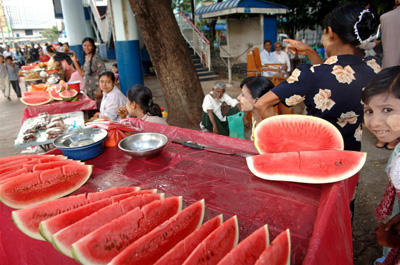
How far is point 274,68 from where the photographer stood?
787cm

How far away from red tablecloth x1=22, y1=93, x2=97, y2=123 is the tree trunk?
62.2 inches

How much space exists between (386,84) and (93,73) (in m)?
5.72

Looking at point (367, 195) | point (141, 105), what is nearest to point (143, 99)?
point (141, 105)

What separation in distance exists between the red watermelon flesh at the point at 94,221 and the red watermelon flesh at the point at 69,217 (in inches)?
3.2

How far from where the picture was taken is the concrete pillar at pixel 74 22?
13.3m

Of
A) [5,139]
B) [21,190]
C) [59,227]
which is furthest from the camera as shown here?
[5,139]

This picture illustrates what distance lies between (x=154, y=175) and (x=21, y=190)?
2.72 ft

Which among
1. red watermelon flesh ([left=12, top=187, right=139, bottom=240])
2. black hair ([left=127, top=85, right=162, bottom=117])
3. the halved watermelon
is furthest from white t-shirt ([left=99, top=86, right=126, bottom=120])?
red watermelon flesh ([left=12, top=187, right=139, bottom=240])

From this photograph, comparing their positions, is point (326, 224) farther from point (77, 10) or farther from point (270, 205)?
point (77, 10)

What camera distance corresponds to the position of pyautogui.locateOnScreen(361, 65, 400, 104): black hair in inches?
54.6

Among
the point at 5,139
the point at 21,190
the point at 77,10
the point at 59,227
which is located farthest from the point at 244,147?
the point at 77,10

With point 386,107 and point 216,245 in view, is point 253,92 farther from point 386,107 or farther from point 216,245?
point 216,245

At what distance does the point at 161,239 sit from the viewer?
118cm

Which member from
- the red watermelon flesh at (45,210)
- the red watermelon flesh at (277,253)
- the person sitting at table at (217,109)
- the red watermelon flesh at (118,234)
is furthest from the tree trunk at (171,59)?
the red watermelon flesh at (277,253)
